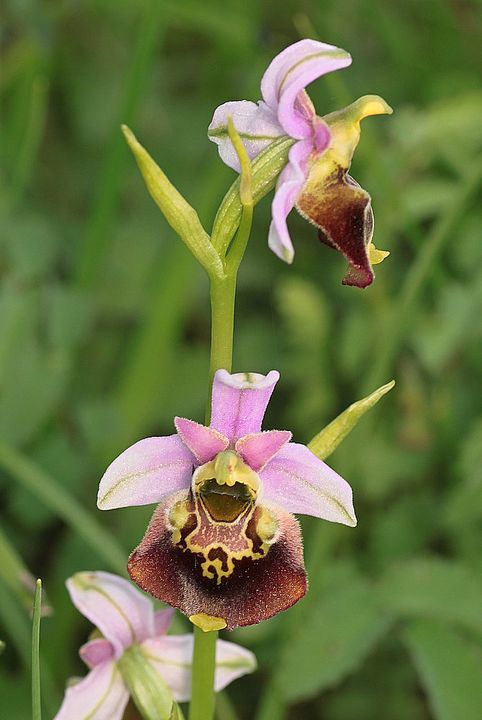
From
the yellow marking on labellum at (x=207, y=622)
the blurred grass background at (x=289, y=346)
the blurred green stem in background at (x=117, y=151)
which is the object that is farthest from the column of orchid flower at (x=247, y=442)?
the blurred green stem in background at (x=117, y=151)

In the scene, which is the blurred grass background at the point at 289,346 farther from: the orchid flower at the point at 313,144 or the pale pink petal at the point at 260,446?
the orchid flower at the point at 313,144

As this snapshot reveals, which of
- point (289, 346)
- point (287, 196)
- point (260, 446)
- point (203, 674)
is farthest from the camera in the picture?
point (289, 346)

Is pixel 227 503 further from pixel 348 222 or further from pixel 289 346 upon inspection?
pixel 289 346

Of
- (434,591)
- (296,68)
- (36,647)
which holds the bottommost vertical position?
(434,591)

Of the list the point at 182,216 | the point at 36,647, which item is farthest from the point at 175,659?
the point at 182,216

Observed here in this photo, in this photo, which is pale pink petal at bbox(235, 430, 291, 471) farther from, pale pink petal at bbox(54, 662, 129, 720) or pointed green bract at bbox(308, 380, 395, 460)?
pale pink petal at bbox(54, 662, 129, 720)

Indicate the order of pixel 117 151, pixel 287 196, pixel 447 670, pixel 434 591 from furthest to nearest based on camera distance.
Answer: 1. pixel 117 151
2. pixel 434 591
3. pixel 447 670
4. pixel 287 196

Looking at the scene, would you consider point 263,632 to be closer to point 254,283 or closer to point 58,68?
point 254,283

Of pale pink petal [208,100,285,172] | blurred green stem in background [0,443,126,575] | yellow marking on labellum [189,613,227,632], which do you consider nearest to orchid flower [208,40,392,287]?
pale pink petal [208,100,285,172]

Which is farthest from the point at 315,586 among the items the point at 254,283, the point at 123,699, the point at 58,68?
the point at 58,68
